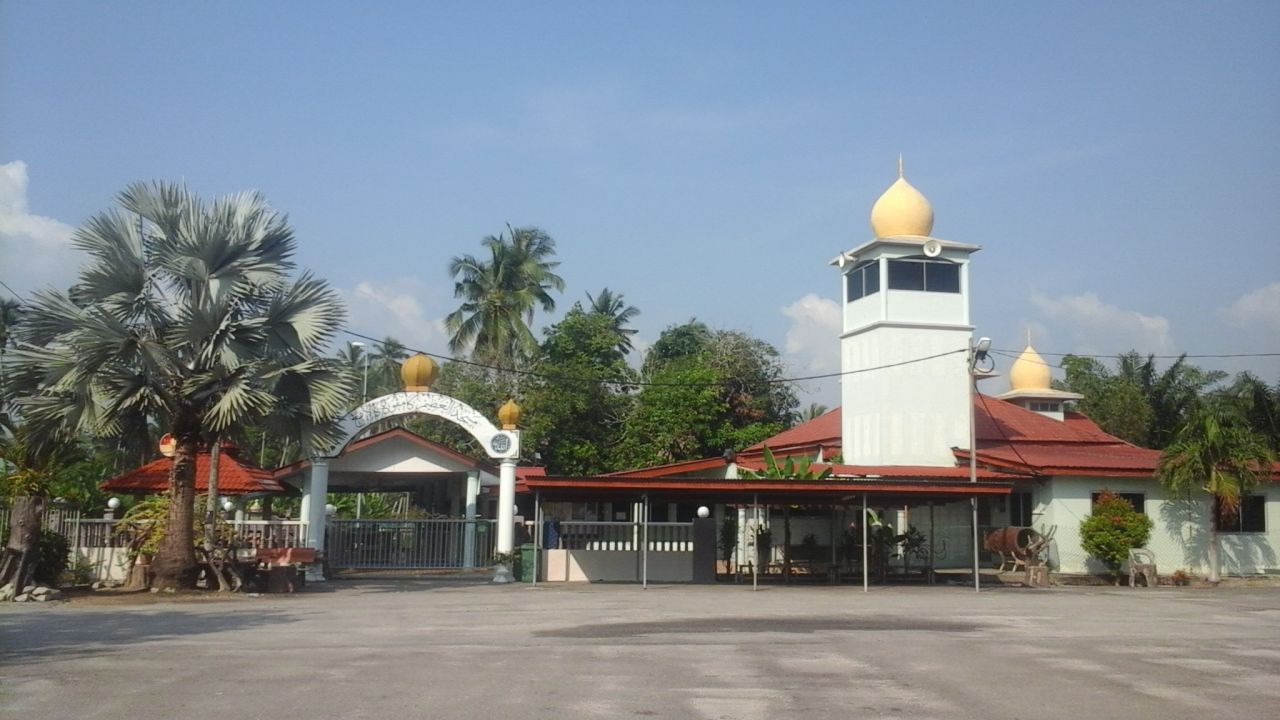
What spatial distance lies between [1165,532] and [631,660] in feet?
72.6

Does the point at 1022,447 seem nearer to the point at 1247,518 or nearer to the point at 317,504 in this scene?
the point at 1247,518

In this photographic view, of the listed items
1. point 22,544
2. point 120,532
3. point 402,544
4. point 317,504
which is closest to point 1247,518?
point 402,544

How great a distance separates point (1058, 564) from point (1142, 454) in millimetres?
6258

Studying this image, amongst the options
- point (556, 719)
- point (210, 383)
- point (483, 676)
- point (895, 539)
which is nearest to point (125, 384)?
point (210, 383)

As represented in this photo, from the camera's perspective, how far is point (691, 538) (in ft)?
92.0

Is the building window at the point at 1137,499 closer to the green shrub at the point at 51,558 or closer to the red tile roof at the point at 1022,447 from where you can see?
the red tile roof at the point at 1022,447

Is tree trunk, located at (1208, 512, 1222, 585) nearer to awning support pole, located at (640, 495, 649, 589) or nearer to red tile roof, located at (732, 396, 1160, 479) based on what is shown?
red tile roof, located at (732, 396, 1160, 479)

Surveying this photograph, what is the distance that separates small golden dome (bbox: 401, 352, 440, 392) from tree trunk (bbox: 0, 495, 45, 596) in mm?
→ 8599

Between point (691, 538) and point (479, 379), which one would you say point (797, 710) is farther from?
point (479, 379)

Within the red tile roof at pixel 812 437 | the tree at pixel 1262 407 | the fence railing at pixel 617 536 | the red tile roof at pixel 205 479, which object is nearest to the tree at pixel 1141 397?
the tree at pixel 1262 407

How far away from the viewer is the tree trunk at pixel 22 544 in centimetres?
2019

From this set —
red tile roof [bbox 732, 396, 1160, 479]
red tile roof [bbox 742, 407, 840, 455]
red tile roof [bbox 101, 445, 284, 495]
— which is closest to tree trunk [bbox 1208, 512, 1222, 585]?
red tile roof [bbox 732, 396, 1160, 479]

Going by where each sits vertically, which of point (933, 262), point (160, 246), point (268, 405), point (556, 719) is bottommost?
point (556, 719)

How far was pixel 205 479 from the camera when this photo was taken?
26.8m
